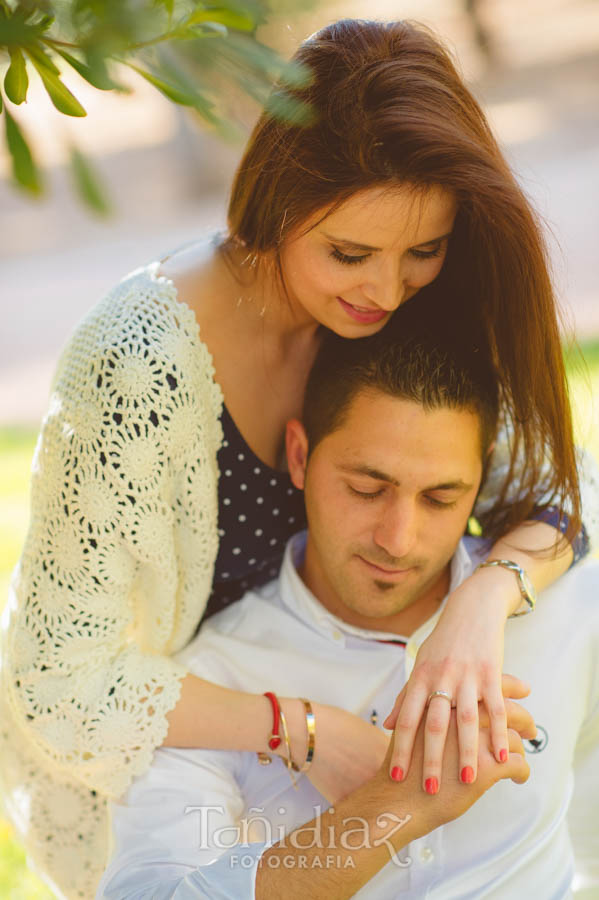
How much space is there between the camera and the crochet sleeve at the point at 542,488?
2.64m

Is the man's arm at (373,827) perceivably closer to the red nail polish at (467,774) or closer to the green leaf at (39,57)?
the red nail polish at (467,774)

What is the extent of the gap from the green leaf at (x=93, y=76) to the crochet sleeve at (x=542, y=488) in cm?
175

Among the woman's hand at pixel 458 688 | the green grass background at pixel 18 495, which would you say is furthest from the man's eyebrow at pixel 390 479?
the green grass background at pixel 18 495

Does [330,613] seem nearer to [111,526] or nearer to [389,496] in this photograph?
[389,496]

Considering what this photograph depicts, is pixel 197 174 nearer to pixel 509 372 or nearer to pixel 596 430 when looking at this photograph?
pixel 596 430

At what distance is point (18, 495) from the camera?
19.7 feet

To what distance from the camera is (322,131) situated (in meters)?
2.06

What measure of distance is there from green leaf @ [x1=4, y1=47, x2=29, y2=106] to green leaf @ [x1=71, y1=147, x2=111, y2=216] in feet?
0.89

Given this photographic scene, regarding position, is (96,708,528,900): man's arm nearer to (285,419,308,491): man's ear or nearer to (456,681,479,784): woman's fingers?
(456,681,479,784): woman's fingers

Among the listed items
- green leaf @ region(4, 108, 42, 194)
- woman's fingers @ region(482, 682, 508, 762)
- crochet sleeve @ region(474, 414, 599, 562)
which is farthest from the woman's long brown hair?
green leaf @ region(4, 108, 42, 194)

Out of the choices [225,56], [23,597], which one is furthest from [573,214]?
[225,56]

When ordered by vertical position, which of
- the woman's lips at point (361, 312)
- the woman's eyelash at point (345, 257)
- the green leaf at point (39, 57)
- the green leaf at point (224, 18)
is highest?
the green leaf at point (224, 18)

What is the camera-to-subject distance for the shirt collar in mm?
2488

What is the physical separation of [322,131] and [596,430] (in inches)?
155
